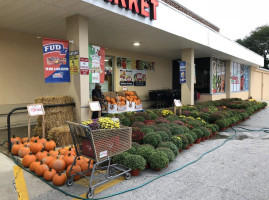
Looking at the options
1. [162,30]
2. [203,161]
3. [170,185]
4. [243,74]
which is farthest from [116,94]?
[243,74]

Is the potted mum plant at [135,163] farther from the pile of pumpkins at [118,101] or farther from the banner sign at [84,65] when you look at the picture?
the pile of pumpkins at [118,101]

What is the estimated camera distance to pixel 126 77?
556 inches

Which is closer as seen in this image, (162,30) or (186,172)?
(186,172)

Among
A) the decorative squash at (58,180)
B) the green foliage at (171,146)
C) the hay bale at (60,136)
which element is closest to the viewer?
the decorative squash at (58,180)

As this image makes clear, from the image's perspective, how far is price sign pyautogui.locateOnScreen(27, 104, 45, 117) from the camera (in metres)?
5.37

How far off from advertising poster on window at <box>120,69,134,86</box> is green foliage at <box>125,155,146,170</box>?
986cm

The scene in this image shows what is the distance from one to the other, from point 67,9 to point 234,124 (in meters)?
7.93

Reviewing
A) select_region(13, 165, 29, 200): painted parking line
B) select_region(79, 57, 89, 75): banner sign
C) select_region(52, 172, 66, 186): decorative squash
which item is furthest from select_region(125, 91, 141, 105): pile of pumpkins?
select_region(52, 172, 66, 186): decorative squash

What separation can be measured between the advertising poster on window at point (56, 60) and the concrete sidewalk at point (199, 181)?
2582 millimetres

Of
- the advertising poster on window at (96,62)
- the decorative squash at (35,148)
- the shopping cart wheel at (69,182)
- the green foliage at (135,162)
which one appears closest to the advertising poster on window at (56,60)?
the advertising poster on window at (96,62)

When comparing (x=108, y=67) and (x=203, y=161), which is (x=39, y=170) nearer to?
(x=203, y=161)

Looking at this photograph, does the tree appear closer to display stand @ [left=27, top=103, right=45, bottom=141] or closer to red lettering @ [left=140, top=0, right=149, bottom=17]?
red lettering @ [left=140, top=0, right=149, bottom=17]

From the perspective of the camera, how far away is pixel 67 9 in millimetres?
6152

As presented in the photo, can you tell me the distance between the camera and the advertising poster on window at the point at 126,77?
1383 cm
